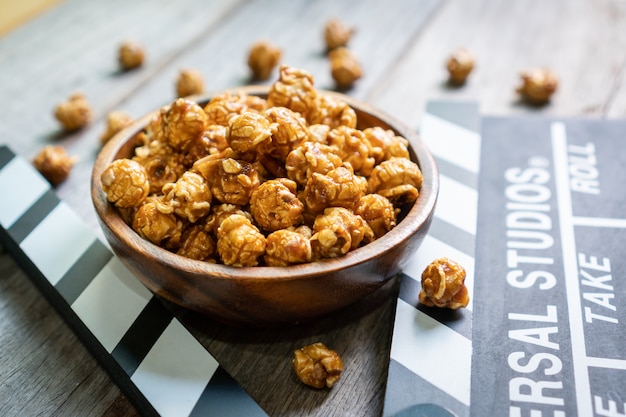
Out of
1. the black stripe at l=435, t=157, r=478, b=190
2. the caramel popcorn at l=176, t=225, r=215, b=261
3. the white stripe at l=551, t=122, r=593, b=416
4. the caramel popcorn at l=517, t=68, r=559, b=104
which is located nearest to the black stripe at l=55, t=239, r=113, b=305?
the caramel popcorn at l=176, t=225, r=215, b=261

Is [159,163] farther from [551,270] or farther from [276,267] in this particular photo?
[551,270]

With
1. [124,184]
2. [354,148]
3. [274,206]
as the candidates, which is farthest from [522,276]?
[124,184]

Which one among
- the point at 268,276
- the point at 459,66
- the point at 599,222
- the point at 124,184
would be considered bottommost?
the point at 599,222

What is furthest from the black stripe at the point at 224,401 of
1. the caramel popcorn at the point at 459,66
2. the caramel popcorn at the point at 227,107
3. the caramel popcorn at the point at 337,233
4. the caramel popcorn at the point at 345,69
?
the caramel popcorn at the point at 459,66

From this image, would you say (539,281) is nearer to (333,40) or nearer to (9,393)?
(9,393)

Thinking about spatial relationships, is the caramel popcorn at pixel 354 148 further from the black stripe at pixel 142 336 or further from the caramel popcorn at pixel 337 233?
the black stripe at pixel 142 336

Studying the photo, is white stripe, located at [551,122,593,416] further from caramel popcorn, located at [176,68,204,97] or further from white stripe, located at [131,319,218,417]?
caramel popcorn, located at [176,68,204,97]

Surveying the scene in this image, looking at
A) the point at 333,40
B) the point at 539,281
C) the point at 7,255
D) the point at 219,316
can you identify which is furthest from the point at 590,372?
the point at 333,40
